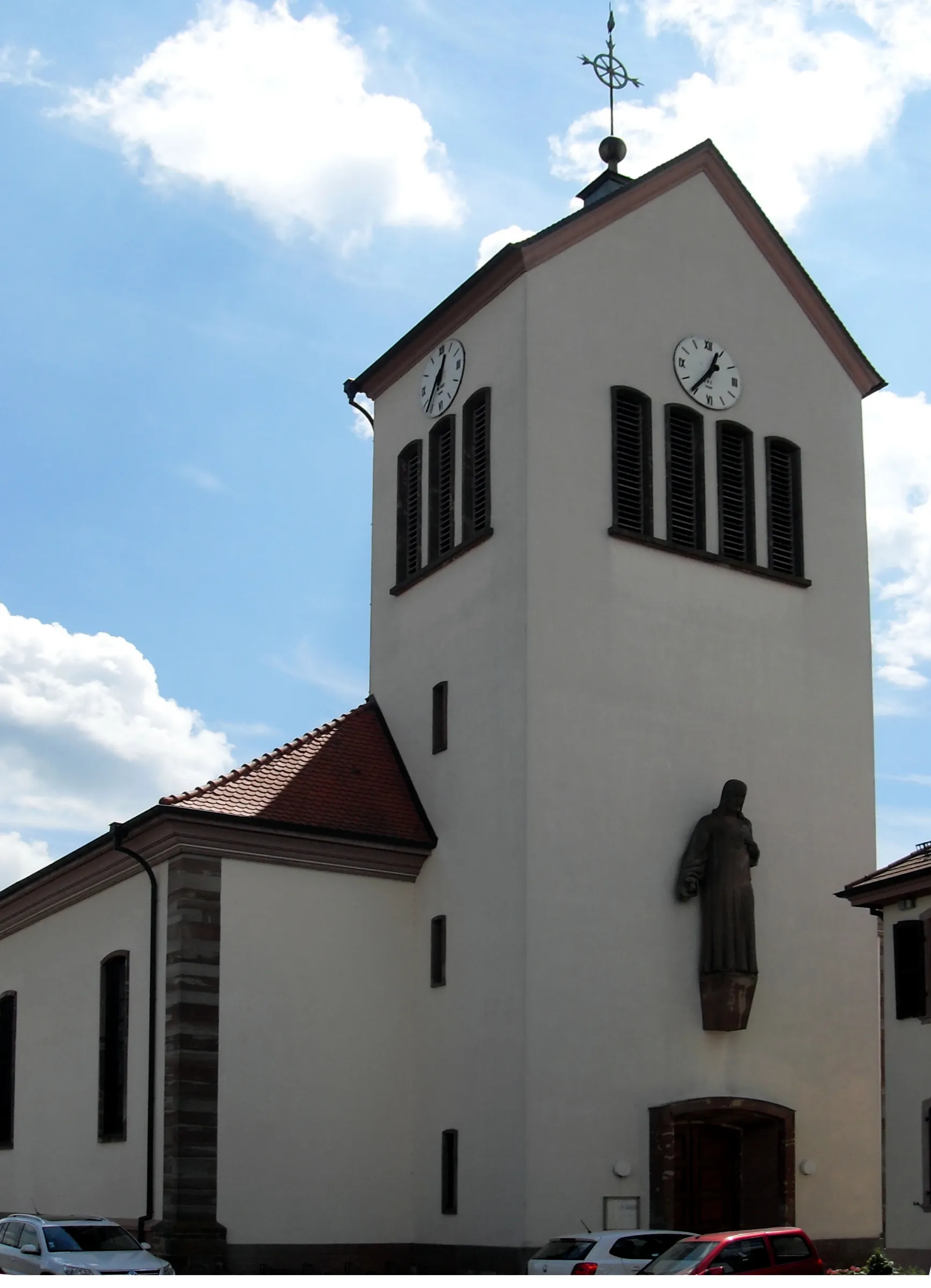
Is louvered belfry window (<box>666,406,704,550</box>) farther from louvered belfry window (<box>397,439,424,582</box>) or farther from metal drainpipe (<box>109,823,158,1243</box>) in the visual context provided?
metal drainpipe (<box>109,823,158,1243</box>)

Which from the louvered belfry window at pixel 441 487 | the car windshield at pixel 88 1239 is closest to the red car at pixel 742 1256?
the car windshield at pixel 88 1239

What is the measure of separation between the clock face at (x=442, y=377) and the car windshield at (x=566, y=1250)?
15661 millimetres

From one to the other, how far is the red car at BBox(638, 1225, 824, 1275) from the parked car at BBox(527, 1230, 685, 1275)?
0.85 meters

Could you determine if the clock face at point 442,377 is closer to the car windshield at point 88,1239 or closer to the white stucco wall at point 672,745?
the white stucco wall at point 672,745

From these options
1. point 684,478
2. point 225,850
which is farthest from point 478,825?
point 684,478

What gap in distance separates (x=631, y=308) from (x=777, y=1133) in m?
14.4

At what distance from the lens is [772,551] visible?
31844mm

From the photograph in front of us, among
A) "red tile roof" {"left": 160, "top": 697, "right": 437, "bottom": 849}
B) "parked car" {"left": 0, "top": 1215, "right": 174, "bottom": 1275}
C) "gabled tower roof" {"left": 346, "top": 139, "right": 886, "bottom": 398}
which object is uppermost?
"gabled tower roof" {"left": 346, "top": 139, "right": 886, "bottom": 398}

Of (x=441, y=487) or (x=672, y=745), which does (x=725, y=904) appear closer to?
(x=672, y=745)

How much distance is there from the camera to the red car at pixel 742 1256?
64.1 feet

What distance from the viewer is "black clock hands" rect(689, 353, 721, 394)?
31422 mm

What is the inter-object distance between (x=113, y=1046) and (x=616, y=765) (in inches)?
395

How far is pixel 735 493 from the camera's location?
31.7m

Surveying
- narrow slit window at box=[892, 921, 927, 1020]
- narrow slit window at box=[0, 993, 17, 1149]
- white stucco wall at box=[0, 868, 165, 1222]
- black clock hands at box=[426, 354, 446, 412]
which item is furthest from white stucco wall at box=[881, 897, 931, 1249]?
narrow slit window at box=[0, 993, 17, 1149]
